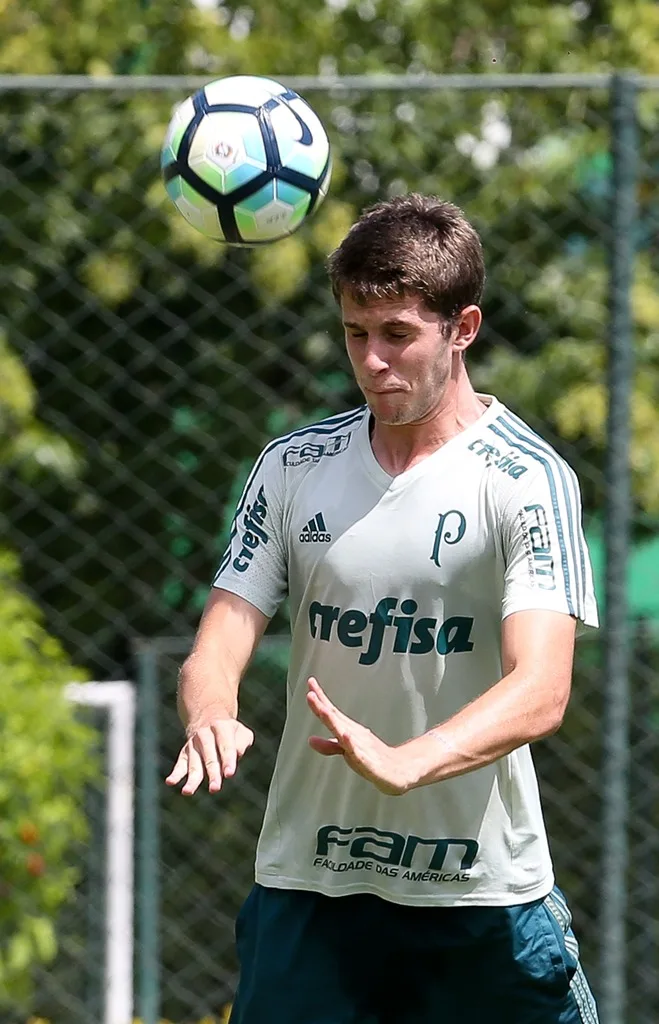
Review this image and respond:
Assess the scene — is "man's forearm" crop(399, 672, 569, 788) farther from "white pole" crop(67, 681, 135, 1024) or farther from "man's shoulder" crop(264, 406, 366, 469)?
"white pole" crop(67, 681, 135, 1024)

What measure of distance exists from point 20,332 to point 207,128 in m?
1.62

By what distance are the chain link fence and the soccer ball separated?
1.33 metres

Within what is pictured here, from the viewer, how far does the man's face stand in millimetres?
2566

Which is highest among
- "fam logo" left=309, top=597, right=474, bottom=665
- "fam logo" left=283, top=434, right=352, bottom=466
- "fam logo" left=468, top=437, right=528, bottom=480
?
"fam logo" left=283, top=434, right=352, bottom=466

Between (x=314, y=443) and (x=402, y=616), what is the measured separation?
356 millimetres

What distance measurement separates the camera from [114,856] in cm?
455

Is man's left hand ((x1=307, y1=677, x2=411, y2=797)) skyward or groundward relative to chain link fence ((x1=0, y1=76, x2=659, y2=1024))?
groundward

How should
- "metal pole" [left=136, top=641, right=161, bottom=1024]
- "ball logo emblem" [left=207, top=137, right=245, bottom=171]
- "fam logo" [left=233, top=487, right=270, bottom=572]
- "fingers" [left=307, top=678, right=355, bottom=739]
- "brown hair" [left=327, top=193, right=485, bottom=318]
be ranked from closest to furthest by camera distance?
"fingers" [left=307, top=678, right=355, bottom=739] → "brown hair" [left=327, top=193, right=485, bottom=318] → "fam logo" [left=233, top=487, right=270, bottom=572] → "ball logo emblem" [left=207, top=137, right=245, bottom=171] → "metal pole" [left=136, top=641, right=161, bottom=1024]

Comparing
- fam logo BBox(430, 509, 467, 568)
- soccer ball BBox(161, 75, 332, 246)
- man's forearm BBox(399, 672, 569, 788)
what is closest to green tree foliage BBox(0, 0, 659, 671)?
soccer ball BBox(161, 75, 332, 246)

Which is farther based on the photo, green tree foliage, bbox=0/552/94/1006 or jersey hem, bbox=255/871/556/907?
green tree foliage, bbox=0/552/94/1006

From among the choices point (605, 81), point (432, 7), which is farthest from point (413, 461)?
point (432, 7)

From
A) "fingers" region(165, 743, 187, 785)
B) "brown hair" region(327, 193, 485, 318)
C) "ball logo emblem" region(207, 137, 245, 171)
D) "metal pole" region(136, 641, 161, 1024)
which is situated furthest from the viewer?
"metal pole" region(136, 641, 161, 1024)

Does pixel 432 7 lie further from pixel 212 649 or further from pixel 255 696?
pixel 212 649

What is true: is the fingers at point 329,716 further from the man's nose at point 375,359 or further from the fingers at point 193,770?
the man's nose at point 375,359
